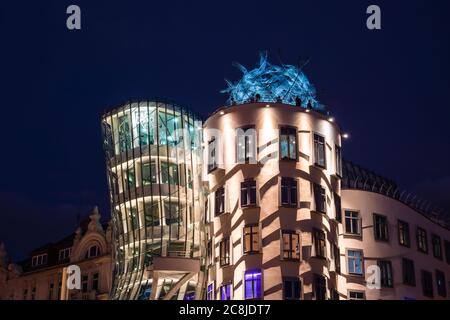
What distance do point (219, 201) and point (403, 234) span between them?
1539cm

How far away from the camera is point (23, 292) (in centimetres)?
8181

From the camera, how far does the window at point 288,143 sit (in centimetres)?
4913

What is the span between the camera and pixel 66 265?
76.6m

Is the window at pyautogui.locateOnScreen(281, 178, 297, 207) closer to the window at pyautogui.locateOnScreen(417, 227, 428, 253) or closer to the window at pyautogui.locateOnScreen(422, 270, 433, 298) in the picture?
the window at pyautogui.locateOnScreen(417, 227, 428, 253)

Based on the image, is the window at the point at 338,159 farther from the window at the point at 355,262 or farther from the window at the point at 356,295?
the window at the point at 356,295

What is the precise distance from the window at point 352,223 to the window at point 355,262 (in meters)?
1.38

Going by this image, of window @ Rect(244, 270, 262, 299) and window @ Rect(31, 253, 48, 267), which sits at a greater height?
window @ Rect(31, 253, 48, 267)

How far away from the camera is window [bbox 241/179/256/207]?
48134mm

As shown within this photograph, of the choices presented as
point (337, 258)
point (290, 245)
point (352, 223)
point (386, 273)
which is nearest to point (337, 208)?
point (337, 258)

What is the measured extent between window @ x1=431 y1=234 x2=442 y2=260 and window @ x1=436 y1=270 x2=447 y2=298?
4.17 ft

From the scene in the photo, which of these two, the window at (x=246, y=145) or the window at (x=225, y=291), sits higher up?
the window at (x=246, y=145)

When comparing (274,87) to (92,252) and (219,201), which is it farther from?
(92,252)

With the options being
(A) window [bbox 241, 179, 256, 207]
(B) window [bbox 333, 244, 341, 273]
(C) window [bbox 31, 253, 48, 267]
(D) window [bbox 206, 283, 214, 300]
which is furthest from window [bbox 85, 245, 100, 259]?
(B) window [bbox 333, 244, 341, 273]

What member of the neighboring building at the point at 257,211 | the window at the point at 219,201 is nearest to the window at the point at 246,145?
the neighboring building at the point at 257,211
